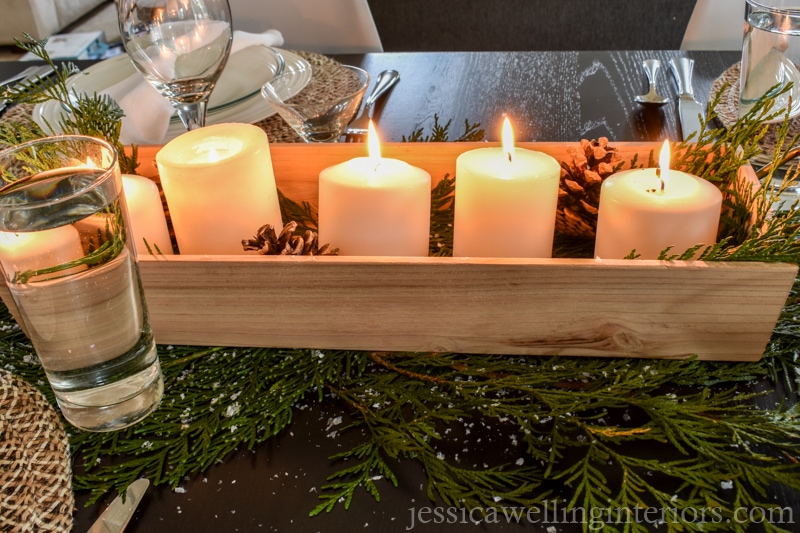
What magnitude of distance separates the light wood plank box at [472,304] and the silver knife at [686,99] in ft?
1.19

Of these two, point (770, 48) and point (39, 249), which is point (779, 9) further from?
point (39, 249)

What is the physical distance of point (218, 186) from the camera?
632 mm

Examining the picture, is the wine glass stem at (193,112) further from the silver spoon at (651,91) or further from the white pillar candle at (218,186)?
the silver spoon at (651,91)

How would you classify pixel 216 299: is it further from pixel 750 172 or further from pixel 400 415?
pixel 750 172

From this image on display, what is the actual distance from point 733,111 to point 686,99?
0.20 ft

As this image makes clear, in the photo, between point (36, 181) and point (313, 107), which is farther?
point (313, 107)

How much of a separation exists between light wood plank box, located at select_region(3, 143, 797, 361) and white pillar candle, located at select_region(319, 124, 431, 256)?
0.23 feet

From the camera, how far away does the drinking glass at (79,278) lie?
1.54ft

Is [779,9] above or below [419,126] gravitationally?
above

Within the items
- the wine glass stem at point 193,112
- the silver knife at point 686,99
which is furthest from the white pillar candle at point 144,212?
the silver knife at point 686,99

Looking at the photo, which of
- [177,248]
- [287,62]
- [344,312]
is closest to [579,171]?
[344,312]

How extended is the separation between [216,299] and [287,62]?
54 centimetres

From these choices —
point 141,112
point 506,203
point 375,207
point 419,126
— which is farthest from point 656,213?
point 141,112

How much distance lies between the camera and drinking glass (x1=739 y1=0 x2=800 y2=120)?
2.53 feet
